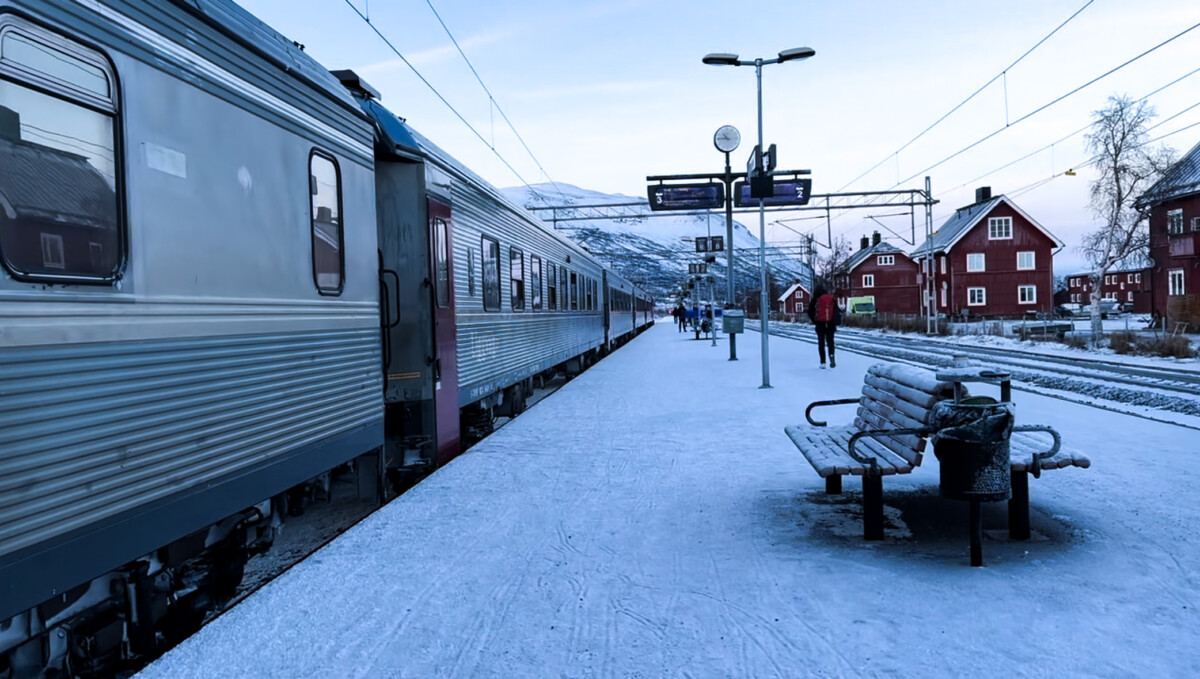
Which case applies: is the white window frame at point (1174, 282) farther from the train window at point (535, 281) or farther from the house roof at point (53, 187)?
the house roof at point (53, 187)

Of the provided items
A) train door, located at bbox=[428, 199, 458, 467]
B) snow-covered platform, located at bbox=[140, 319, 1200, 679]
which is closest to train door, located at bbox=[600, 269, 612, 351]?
train door, located at bbox=[428, 199, 458, 467]

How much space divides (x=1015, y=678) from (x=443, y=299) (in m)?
5.53

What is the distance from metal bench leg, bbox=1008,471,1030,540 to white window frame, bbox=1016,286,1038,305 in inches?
2322

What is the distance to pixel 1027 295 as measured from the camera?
57.8 m

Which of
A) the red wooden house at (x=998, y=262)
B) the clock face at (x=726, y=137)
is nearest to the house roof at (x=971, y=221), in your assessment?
the red wooden house at (x=998, y=262)

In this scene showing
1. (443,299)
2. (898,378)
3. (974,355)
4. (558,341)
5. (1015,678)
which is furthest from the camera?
(974,355)

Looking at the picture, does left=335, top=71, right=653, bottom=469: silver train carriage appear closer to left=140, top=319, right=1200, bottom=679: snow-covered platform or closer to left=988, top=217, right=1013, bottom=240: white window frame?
left=140, top=319, right=1200, bottom=679: snow-covered platform

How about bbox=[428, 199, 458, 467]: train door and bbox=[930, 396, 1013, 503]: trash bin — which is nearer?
bbox=[930, 396, 1013, 503]: trash bin

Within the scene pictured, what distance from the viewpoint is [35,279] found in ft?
9.61

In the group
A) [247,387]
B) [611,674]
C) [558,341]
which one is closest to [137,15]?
[247,387]

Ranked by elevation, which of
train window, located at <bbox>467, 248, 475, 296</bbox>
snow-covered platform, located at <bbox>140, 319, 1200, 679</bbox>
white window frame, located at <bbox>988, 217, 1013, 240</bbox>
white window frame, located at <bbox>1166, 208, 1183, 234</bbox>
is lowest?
snow-covered platform, located at <bbox>140, 319, 1200, 679</bbox>

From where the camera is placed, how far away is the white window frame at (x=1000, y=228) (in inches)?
2242

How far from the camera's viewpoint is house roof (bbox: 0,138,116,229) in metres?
2.88

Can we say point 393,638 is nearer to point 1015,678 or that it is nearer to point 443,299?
point 1015,678
